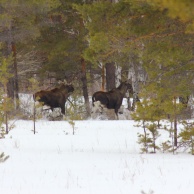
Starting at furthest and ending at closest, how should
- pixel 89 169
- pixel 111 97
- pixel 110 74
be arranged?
1. pixel 110 74
2. pixel 111 97
3. pixel 89 169

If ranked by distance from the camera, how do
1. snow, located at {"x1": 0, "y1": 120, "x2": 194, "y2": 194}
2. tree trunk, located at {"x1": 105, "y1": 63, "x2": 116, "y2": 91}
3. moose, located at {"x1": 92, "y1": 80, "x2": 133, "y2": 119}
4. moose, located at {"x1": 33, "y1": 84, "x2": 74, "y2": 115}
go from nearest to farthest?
snow, located at {"x1": 0, "y1": 120, "x2": 194, "y2": 194} → moose, located at {"x1": 33, "y1": 84, "x2": 74, "y2": 115} → moose, located at {"x1": 92, "y1": 80, "x2": 133, "y2": 119} → tree trunk, located at {"x1": 105, "y1": 63, "x2": 116, "y2": 91}

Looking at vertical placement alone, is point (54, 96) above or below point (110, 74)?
below

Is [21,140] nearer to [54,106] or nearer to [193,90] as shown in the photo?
[193,90]

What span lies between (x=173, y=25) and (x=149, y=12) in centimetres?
55

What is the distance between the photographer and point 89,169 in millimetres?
6875

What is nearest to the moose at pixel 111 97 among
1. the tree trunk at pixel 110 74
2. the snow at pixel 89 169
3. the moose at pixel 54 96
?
the moose at pixel 54 96

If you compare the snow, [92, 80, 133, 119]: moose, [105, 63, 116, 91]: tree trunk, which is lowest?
the snow

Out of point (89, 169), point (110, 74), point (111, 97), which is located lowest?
point (89, 169)

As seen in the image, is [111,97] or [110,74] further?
[110,74]

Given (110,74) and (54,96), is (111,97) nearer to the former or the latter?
(54,96)

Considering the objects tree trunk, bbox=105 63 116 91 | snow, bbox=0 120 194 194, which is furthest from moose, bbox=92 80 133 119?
snow, bbox=0 120 194 194

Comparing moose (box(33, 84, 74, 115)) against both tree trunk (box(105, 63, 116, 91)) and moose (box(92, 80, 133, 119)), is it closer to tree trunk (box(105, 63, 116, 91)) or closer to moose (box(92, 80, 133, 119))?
moose (box(92, 80, 133, 119))

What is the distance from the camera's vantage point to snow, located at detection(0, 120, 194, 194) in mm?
5574

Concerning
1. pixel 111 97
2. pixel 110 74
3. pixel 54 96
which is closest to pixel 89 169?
pixel 111 97
